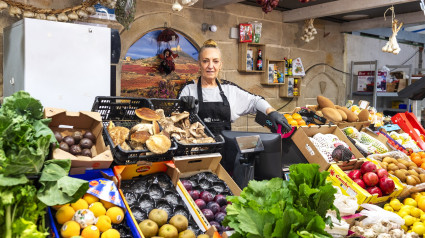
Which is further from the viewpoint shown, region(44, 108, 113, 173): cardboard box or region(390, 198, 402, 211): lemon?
region(390, 198, 402, 211): lemon

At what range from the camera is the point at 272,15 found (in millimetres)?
6859

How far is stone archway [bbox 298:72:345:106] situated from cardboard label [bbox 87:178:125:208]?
6.26 m

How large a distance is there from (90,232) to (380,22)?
24.7 ft

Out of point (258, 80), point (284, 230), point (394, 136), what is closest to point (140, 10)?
point (258, 80)

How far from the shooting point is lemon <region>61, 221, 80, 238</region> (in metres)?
1.34

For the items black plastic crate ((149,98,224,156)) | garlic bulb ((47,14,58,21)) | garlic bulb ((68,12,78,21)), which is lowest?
black plastic crate ((149,98,224,156))

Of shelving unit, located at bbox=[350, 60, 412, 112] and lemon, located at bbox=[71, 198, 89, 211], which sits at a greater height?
shelving unit, located at bbox=[350, 60, 412, 112]

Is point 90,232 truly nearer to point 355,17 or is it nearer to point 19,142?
point 19,142

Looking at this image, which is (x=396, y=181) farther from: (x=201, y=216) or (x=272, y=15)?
(x=272, y=15)

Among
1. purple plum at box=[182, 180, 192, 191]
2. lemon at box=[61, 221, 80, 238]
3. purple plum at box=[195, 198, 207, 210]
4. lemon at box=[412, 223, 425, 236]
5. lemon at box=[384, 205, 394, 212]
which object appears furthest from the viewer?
lemon at box=[384, 205, 394, 212]

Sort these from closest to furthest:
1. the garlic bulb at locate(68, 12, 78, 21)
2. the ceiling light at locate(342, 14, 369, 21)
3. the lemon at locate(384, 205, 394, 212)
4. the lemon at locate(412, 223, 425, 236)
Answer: the lemon at locate(412, 223, 425, 236) < the lemon at locate(384, 205, 394, 212) < the garlic bulb at locate(68, 12, 78, 21) < the ceiling light at locate(342, 14, 369, 21)

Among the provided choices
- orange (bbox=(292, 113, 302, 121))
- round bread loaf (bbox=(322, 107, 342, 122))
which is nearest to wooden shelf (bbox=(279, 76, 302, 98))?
round bread loaf (bbox=(322, 107, 342, 122))

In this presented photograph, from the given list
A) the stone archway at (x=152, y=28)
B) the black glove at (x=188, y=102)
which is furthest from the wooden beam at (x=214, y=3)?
the black glove at (x=188, y=102)

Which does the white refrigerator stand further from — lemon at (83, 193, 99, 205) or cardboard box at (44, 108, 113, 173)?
lemon at (83, 193, 99, 205)
